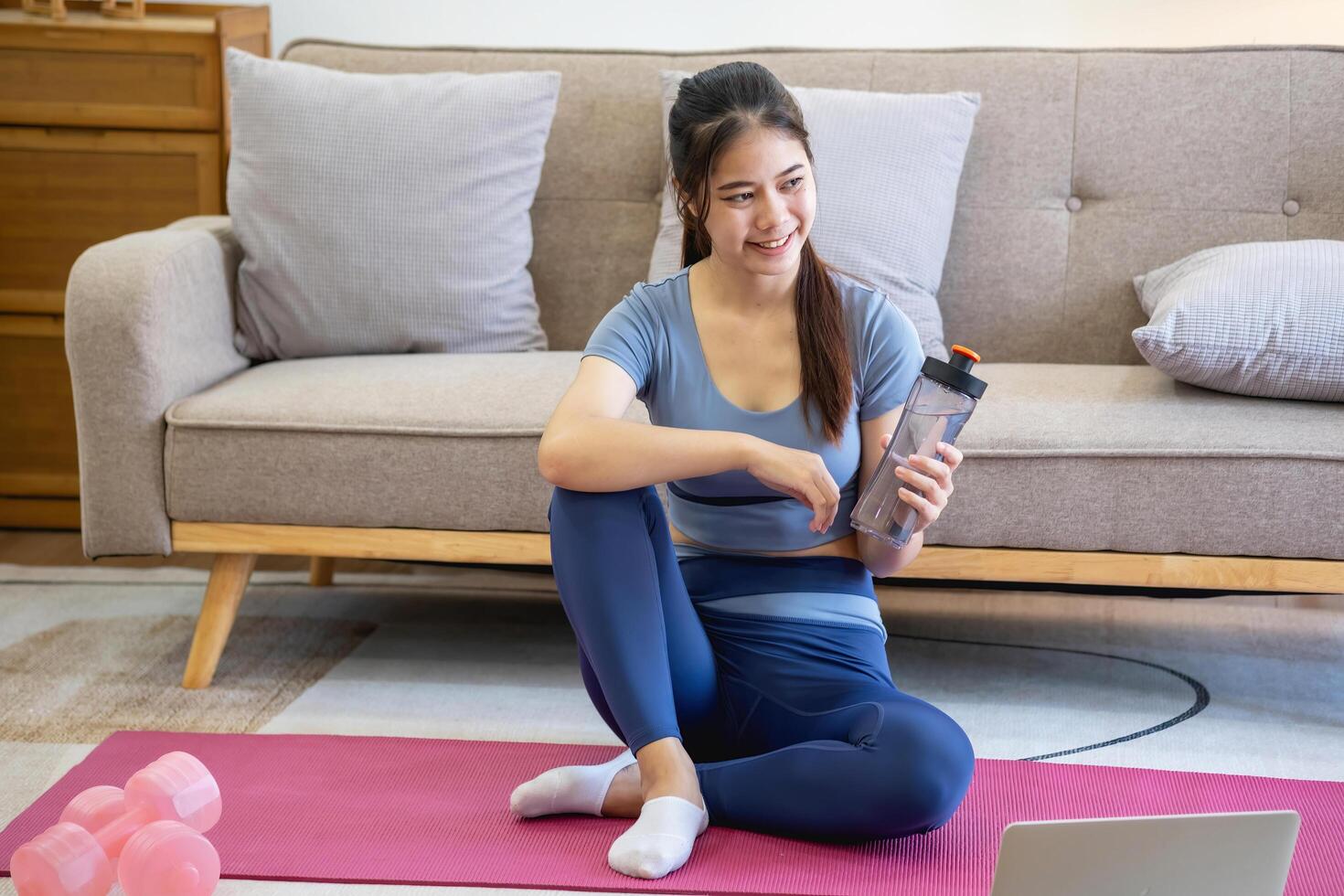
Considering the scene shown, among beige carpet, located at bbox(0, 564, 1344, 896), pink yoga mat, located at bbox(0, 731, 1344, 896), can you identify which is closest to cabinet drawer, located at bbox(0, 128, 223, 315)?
beige carpet, located at bbox(0, 564, 1344, 896)

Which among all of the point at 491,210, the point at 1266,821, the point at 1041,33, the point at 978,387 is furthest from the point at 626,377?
the point at 1041,33

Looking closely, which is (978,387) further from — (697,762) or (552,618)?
(552,618)

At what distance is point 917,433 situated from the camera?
4.41 feet

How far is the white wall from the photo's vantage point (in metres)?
2.70

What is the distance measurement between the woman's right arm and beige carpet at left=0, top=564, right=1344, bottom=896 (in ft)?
1.35

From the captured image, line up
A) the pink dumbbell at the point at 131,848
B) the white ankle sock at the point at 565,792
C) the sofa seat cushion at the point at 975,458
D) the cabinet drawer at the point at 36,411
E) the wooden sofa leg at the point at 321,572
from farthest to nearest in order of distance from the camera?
1. the cabinet drawer at the point at 36,411
2. the wooden sofa leg at the point at 321,572
3. the sofa seat cushion at the point at 975,458
4. the white ankle sock at the point at 565,792
5. the pink dumbbell at the point at 131,848

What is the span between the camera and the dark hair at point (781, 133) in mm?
1408

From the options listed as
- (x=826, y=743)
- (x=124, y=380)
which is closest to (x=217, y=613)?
(x=124, y=380)

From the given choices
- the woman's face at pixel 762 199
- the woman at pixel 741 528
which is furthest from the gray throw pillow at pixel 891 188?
the woman's face at pixel 762 199

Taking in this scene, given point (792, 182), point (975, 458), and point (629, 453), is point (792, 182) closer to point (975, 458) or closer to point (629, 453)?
point (629, 453)

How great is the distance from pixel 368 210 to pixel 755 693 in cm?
115

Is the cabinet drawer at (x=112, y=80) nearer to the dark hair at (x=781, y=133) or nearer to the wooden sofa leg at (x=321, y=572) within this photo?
the wooden sofa leg at (x=321, y=572)

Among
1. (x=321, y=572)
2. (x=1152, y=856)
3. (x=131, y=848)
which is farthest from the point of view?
(x=321, y=572)

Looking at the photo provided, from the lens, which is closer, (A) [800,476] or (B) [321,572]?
(A) [800,476]
